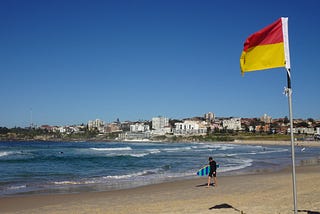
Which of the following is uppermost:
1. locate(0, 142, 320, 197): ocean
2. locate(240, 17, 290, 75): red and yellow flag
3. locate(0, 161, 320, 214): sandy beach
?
locate(240, 17, 290, 75): red and yellow flag

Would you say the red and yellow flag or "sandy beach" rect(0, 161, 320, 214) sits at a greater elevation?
the red and yellow flag

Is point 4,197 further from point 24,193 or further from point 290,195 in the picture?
point 290,195

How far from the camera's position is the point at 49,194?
16.1m

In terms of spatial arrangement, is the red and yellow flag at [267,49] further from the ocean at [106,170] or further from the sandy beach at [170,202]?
the ocean at [106,170]

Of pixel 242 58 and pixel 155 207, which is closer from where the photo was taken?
pixel 242 58

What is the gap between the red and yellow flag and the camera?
265 inches

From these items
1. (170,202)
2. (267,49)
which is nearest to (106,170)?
(170,202)

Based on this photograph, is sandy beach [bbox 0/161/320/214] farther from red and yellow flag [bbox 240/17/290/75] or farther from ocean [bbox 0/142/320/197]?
red and yellow flag [bbox 240/17/290/75]

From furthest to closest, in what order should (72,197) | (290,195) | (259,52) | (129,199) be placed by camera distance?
(72,197)
(129,199)
(290,195)
(259,52)

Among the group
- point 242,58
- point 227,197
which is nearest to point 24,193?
point 227,197

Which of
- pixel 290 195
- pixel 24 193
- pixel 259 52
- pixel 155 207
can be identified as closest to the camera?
pixel 259 52

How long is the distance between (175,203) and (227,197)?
6.76ft

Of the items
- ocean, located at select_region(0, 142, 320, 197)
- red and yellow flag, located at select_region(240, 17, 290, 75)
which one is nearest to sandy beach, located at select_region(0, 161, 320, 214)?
ocean, located at select_region(0, 142, 320, 197)

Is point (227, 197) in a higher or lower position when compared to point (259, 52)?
lower
